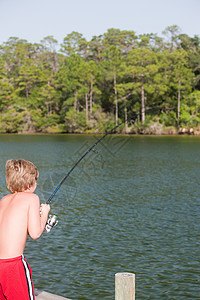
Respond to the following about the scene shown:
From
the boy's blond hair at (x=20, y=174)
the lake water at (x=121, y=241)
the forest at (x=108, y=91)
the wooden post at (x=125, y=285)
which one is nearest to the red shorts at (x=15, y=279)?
the boy's blond hair at (x=20, y=174)

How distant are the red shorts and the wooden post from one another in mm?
1125

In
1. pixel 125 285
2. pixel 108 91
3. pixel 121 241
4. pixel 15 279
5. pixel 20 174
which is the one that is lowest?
pixel 121 241

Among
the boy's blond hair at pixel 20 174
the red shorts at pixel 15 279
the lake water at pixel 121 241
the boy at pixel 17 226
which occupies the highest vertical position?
the boy's blond hair at pixel 20 174

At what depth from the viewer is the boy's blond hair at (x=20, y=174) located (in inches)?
139

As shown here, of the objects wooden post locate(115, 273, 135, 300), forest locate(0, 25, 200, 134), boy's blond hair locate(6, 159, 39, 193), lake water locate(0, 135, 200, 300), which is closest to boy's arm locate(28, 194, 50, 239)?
boy's blond hair locate(6, 159, 39, 193)

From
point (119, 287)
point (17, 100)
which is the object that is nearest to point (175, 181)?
point (119, 287)

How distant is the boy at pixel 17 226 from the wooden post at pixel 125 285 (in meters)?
1.18

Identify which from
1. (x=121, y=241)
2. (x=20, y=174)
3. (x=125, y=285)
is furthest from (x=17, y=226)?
(x=121, y=241)

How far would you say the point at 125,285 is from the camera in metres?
4.46

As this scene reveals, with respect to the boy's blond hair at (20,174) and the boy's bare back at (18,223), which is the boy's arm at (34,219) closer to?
the boy's bare back at (18,223)

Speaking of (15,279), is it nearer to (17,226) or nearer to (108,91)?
(17,226)

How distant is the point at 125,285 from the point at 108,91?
81.6 m

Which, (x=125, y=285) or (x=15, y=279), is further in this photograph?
(x=125, y=285)

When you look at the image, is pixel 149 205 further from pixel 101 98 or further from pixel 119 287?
pixel 101 98
